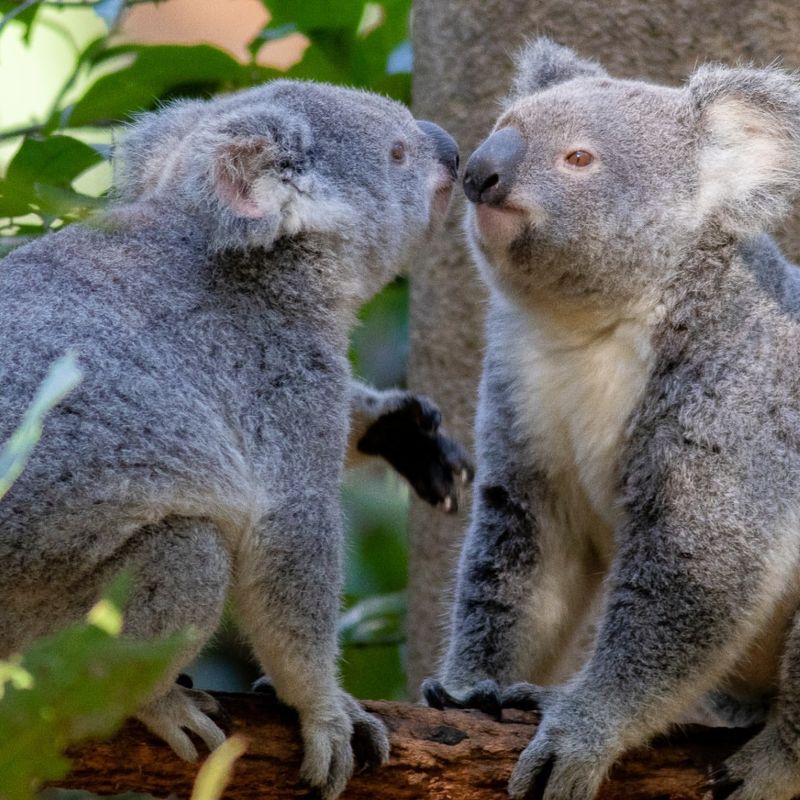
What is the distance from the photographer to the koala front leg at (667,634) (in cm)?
274

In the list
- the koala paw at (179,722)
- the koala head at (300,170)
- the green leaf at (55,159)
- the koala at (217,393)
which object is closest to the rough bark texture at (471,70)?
the koala head at (300,170)

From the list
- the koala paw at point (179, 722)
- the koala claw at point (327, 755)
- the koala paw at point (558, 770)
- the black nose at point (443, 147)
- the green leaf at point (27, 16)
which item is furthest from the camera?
the black nose at point (443, 147)

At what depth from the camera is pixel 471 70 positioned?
443 centimetres

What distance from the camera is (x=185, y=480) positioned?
2.50m

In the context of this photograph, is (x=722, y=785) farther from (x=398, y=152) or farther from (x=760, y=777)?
(x=398, y=152)

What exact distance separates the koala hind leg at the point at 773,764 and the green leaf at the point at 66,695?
2235mm

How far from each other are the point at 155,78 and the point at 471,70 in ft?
3.82

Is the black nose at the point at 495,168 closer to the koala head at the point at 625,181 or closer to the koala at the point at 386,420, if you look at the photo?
the koala head at the point at 625,181

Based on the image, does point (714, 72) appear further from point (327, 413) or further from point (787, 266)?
point (327, 413)

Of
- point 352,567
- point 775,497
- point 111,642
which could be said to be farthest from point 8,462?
point 352,567

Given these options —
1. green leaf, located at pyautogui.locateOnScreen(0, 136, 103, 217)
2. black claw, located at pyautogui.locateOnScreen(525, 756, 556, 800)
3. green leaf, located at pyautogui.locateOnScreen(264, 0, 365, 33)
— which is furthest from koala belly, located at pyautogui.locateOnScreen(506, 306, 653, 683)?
green leaf, located at pyautogui.locateOnScreen(264, 0, 365, 33)

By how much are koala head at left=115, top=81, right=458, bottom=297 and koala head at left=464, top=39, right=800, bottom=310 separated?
233 millimetres

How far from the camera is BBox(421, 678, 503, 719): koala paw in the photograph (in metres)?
2.88

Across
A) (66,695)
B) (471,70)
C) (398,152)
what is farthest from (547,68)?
(66,695)
